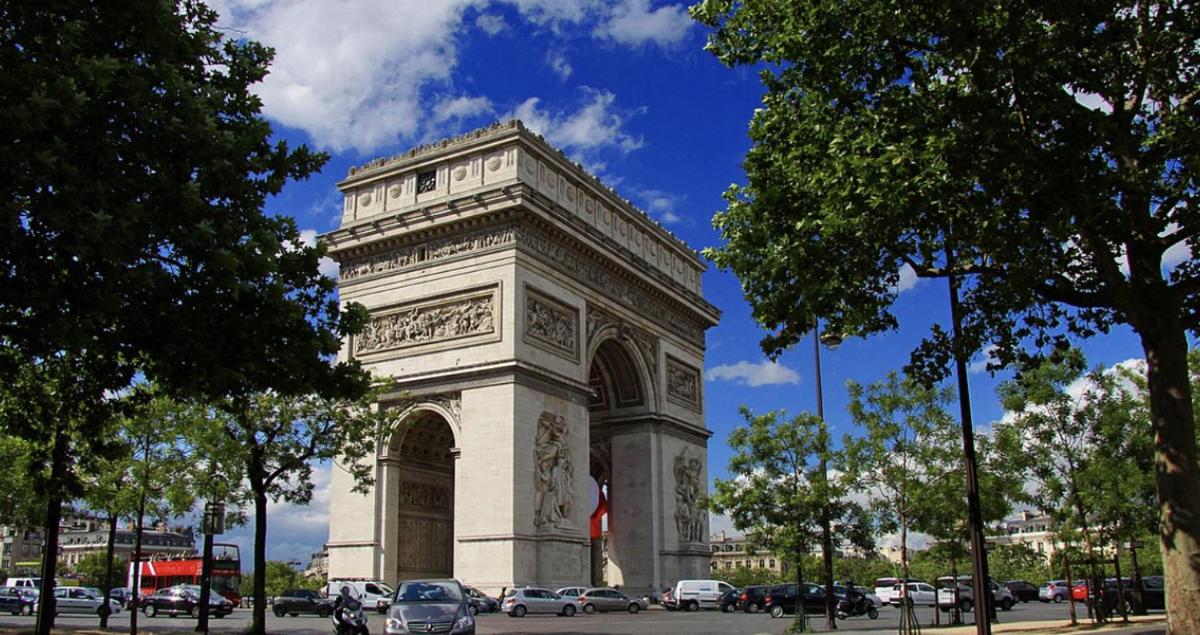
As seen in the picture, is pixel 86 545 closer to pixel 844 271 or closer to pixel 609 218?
pixel 609 218

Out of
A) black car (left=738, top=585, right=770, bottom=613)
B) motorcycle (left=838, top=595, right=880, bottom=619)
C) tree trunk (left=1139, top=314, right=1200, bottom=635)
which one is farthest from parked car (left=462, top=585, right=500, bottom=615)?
tree trunk (left=1139, top=314, right=1200, bottom=635)

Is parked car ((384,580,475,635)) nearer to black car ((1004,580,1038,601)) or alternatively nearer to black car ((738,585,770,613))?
black car ((738,585,770,613))

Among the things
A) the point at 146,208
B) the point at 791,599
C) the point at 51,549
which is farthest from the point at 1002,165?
the point at 791,599

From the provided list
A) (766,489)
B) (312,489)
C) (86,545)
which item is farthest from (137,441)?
(86,545)

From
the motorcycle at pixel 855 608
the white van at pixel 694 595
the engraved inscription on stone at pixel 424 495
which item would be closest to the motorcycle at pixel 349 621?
the engraved inscription on stone at pixel 424 495

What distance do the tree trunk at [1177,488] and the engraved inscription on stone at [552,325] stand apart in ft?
92.4

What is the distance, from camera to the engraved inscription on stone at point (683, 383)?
51625 millimetres

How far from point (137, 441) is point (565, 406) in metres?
17.0

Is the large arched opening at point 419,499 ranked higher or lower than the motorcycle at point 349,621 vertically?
higher

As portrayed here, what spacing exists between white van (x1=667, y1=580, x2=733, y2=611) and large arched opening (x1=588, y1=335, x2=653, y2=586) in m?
3.31

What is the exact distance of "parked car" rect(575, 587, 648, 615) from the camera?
38459mm

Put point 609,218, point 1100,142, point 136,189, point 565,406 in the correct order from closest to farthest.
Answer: point 136,189 → point 1100,142 → point 565,406 → point 609,218

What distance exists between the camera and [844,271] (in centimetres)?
1644

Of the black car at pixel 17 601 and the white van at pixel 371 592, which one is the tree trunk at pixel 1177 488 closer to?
the white van at pixel 371 592
